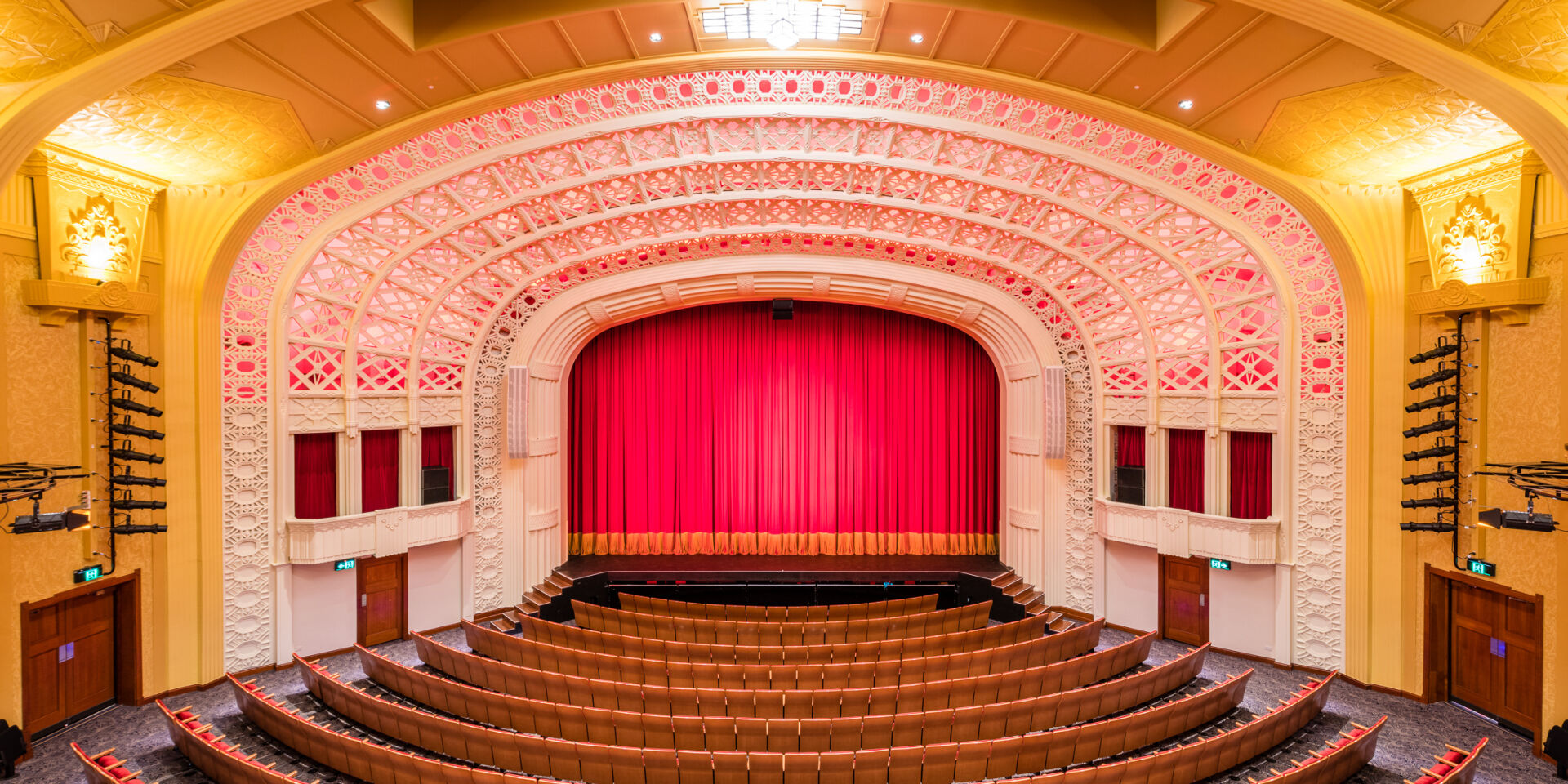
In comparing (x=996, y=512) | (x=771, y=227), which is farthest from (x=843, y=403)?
(x=771, y=227)

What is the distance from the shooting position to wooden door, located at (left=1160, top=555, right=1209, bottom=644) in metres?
11.8

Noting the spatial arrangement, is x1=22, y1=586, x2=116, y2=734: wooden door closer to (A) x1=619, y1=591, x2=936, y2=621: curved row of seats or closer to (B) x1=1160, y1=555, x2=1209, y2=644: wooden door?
(A) x1=619, y1=591, x2=936, y2=621: curved row of seats

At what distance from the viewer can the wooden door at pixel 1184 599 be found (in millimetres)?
11789

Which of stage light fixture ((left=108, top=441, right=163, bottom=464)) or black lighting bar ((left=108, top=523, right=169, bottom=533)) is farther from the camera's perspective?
stage light fixture ((left=108, top=441, right=163, bottom=464))

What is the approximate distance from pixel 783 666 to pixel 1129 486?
24.1 feet

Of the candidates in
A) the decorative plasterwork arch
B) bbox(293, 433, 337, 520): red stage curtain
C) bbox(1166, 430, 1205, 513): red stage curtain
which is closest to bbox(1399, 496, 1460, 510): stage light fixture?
the decorative plasterwork arch

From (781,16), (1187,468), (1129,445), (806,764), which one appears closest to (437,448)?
(806,764)

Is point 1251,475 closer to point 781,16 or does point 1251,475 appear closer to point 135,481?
point 781,16

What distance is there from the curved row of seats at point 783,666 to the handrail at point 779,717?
0.68 meters

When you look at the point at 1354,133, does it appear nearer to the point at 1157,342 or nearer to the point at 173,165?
the point at 1157,342

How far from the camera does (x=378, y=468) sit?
39.8 feet

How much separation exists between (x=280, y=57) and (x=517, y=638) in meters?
7.32

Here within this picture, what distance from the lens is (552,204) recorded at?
36.0ft

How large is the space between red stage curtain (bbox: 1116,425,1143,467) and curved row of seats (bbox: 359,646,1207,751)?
5190 mm
